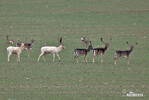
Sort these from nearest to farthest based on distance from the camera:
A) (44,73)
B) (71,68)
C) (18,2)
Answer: (44,73), (71,68), (18,2)

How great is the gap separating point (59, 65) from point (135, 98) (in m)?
7.30

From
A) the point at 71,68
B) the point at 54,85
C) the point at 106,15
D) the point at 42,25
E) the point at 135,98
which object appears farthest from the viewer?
the point at 106,15

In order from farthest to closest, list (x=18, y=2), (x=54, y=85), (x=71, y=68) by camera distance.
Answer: (x=18, y=2) → (x=71, y=68) → (x=54, y=85)

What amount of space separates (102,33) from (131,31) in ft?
8.42

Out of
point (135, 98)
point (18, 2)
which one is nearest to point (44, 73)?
point (135, 98)

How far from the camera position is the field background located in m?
15.2

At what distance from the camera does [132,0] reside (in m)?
51.5

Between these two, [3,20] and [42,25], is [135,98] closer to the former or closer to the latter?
[42,25]

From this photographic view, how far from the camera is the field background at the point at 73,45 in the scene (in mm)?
15227

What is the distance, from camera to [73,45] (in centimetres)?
2817

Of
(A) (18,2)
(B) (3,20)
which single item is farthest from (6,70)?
(A) (18,2)

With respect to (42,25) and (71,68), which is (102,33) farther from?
(71,68)

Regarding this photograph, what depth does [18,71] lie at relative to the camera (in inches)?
742

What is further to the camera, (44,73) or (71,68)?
(71,68)
